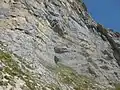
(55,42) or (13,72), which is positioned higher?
(55,42)

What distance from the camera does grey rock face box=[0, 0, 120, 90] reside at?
1315 inches

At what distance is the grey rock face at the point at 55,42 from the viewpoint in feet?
110

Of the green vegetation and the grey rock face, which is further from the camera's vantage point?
the grey rock face

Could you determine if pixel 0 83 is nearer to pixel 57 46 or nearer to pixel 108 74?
pixel 57 46

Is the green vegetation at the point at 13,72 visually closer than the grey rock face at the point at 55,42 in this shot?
Yes

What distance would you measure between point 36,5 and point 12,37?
9.27 meters

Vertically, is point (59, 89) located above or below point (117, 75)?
below

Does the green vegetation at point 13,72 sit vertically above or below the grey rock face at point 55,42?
below

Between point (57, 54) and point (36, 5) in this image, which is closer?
point (57, 54)

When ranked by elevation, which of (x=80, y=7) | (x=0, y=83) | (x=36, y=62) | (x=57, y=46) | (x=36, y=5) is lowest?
(x=0, y=83)

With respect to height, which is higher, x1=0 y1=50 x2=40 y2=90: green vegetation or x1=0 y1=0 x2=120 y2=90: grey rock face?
x1=0 y1=0 x2=120 y2=90: grey rock face

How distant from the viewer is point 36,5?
4341cm

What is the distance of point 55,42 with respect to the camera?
133 feet

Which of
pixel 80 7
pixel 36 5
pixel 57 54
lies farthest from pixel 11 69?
pixel 80 7
